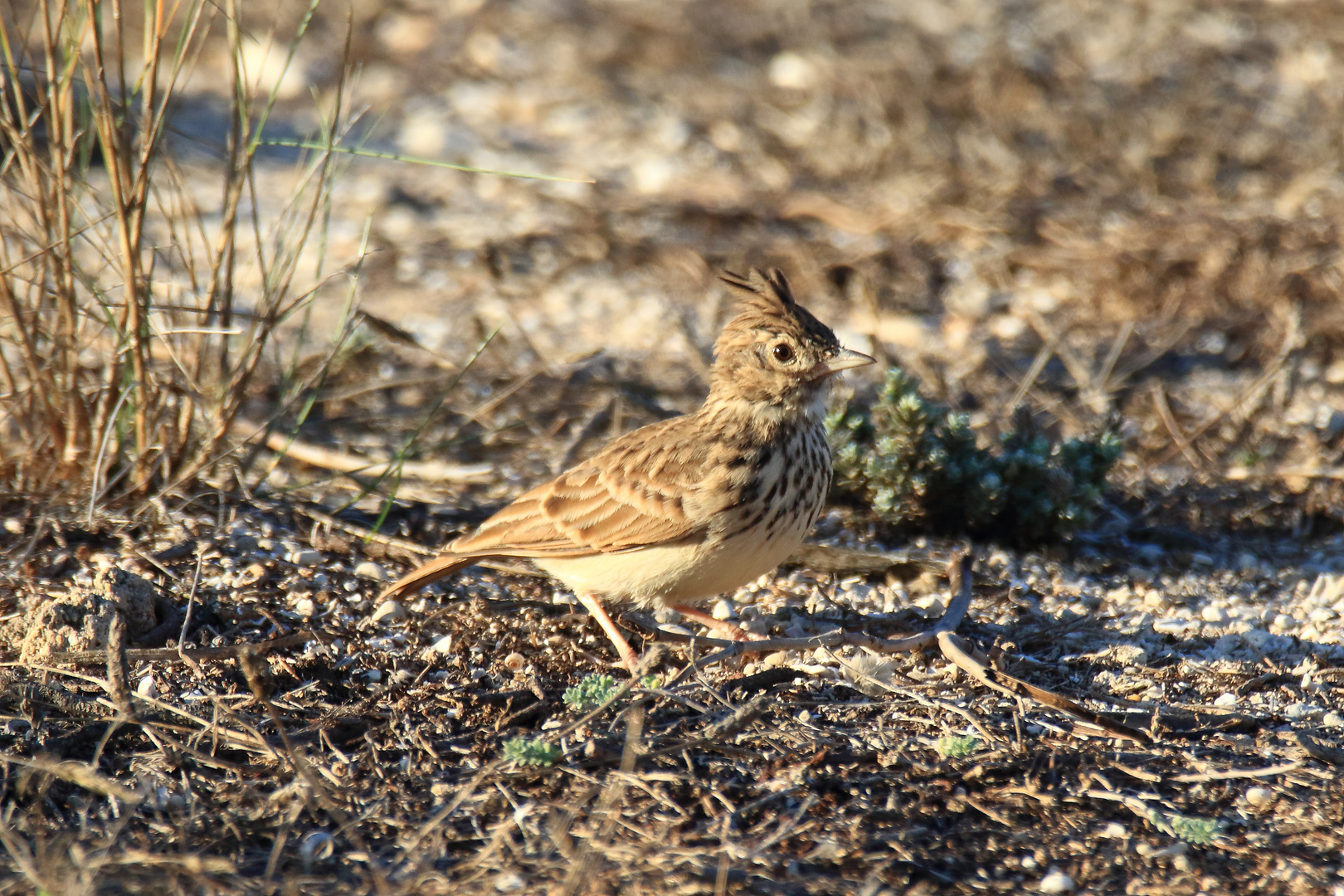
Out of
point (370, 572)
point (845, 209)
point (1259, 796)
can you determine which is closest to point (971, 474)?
point (1259, 796)

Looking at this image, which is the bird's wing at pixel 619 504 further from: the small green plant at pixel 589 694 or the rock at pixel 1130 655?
the rock at pixel 1130 655

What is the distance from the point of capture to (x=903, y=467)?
5.14 metres

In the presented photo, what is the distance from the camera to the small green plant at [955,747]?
3.60m

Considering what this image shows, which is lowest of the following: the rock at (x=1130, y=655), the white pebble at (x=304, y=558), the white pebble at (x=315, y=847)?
the white pebble at (x=304, y=558)

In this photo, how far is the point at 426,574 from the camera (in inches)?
178

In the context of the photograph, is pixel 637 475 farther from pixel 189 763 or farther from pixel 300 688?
pixel 189 763

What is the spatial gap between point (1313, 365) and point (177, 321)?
533 centimetres

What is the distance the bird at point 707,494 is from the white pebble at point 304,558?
16.8 inches

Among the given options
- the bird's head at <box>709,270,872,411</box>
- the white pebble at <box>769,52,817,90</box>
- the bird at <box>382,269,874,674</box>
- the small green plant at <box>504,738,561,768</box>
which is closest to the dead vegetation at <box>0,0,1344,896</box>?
the small green plant at <box>504,738,561,768</box>

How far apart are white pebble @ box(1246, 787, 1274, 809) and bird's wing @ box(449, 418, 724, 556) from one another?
174 cm

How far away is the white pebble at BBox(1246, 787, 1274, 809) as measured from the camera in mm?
3510

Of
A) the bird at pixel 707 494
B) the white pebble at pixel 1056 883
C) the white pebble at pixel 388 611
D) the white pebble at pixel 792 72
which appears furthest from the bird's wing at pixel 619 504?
the white pebble at pixel 792 72

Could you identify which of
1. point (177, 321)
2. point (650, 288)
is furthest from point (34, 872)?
point (650, 288)

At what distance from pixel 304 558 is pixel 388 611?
492 mm
